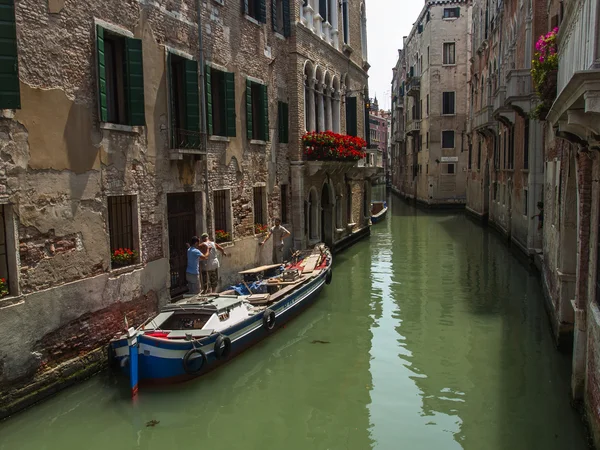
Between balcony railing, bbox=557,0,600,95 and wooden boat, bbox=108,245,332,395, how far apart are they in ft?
19.3

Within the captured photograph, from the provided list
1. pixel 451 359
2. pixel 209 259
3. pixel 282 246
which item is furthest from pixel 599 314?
pixel 282 246

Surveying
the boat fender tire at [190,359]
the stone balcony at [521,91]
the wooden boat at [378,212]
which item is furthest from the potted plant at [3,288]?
the wooden boat at [378,212]

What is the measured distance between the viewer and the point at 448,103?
40.4 metres

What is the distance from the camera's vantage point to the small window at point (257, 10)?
45.0 feet

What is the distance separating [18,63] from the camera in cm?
726

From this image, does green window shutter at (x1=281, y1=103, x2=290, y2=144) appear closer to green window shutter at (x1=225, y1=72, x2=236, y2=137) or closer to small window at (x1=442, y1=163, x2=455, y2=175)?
green window shutter at (x1=225, y1=72, x2=236, y2=137)

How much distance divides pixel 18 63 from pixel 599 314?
7600 millimetres

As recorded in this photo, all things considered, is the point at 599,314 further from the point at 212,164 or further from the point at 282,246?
the point at 282,246

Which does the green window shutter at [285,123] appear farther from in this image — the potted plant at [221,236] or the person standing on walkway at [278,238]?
the potted plant at [221,236]

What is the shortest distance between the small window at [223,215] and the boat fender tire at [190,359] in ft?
14.2

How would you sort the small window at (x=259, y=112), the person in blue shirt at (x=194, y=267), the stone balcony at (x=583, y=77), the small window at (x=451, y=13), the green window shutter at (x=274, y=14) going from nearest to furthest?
1. the stone balcony at (x=583, y=77)
2. the person in blue shirt at (x=194, y=267)
3. the small window at (x=259, y=112)
4. the green window shutter at (x=274, y=14)
5. the small window at (x=451, y=13)

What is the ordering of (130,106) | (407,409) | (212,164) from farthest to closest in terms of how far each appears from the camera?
(212,164)
(130,106)
(407,409)

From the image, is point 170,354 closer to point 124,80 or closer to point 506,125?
point 124,80

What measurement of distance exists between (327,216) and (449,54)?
25.4 m
